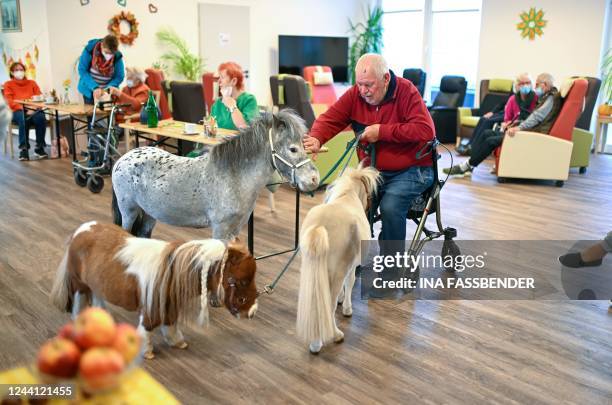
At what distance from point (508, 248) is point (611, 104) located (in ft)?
17.7

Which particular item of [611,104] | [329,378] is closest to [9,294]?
[329,378]

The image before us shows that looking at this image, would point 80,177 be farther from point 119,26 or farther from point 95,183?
point 119,26

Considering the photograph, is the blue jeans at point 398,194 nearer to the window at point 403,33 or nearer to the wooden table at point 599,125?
the wooden table at point 599,125

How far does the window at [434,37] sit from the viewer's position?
10.4 metres

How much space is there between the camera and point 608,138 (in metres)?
8.89

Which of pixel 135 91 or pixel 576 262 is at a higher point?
pixel 135 91

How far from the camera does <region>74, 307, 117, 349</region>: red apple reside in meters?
0.96

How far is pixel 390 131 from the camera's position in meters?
3.04

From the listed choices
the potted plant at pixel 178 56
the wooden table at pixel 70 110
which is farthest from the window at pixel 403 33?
the wooden table at pixel 70 110

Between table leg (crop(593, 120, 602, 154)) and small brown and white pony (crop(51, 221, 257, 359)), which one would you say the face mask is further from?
table leg (crop(593, 120, 602, 154))

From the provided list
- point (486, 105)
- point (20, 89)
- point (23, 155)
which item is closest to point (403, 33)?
point (486, 105)

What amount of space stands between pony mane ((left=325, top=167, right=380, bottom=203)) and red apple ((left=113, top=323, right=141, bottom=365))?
5.62 ft

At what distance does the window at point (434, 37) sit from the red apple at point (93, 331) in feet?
33.4

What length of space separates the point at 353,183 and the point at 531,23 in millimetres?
7747
